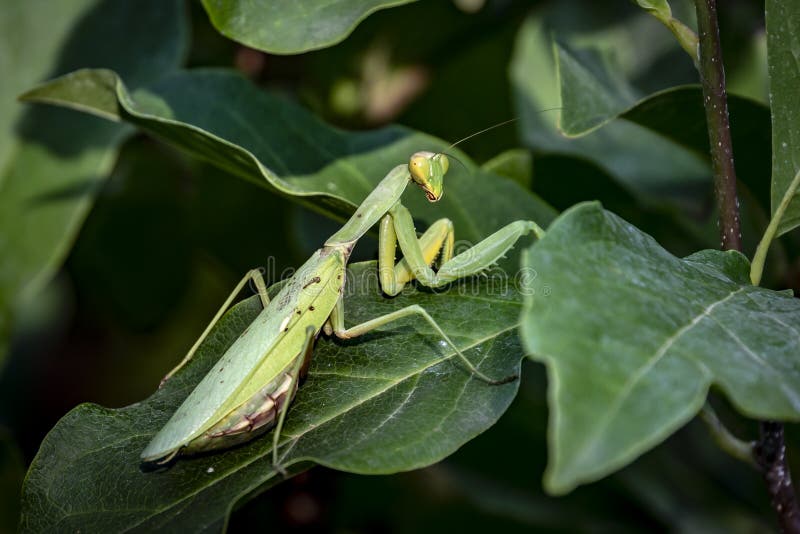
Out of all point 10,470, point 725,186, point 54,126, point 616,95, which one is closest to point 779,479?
point 725,186

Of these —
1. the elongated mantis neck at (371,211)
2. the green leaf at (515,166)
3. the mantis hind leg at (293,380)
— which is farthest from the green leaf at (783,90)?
the mantis hind leg at (293,380)

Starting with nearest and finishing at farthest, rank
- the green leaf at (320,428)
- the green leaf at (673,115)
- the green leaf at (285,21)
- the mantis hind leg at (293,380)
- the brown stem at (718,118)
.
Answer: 1. the green leaf at (320,428)
2. the mantis hind leg at (293,380)
3. the brown stem at (718,118)
4. the green leaf at (285,21)
5. the green leaf at (673,115)

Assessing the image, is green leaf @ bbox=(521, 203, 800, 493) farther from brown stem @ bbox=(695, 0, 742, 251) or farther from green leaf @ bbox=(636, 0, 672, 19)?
green leaf @ bbox=(636, 0, 672, 19)

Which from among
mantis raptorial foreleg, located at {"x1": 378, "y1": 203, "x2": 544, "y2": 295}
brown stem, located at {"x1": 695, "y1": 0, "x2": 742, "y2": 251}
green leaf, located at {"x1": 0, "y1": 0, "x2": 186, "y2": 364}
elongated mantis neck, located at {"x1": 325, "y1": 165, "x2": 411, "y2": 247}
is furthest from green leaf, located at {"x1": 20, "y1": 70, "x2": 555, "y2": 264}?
brown stem, located at {"x1": 695, "y1": 0, "x2": 742, "y2": 251}

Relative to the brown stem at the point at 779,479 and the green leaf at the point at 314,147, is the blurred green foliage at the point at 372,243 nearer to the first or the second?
the green leaf at the point at 314,147

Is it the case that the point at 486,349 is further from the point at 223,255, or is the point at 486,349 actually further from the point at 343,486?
the point at 223,255

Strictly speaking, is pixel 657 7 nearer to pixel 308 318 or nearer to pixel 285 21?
pixel 285 21
